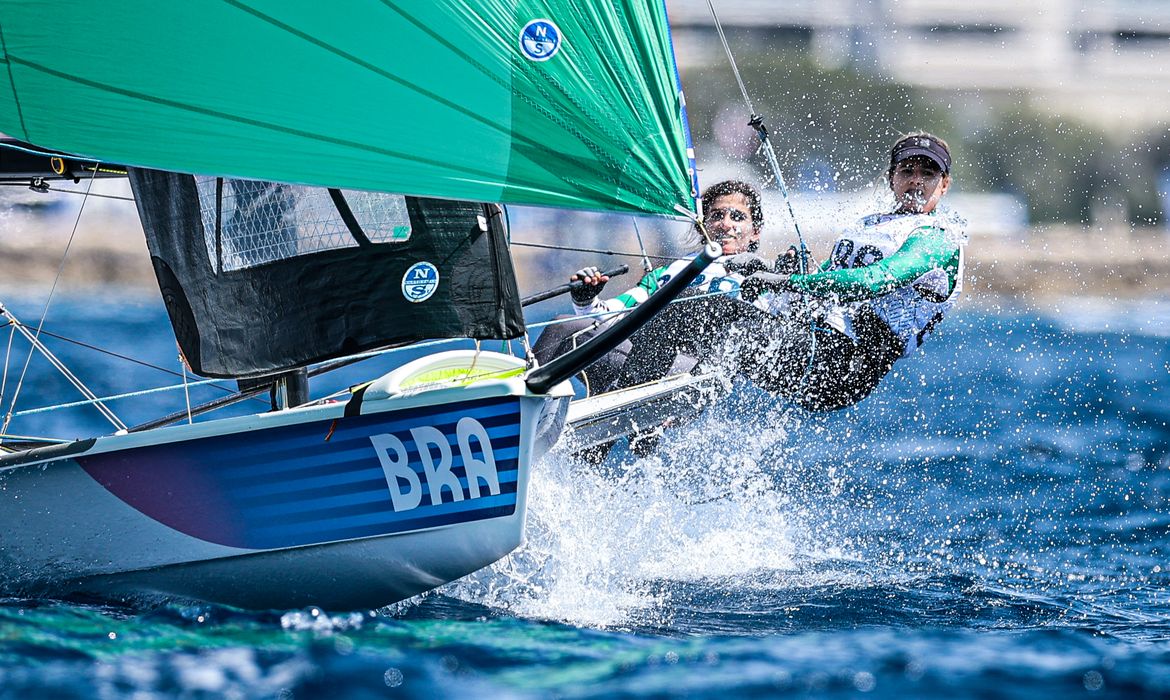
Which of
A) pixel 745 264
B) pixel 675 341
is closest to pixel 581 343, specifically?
pixel 675 341

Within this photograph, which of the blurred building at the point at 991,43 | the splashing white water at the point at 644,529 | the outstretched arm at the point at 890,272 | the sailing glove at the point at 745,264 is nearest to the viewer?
the splashing white water at the point at 644,529

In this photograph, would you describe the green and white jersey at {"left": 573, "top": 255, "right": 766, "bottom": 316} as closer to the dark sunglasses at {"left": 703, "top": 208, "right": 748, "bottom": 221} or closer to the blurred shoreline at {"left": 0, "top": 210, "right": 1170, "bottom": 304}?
the dark sunglasses at {"left": 703, "top": 208, "right": 748, "bottom": 221}

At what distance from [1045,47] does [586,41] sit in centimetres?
2341

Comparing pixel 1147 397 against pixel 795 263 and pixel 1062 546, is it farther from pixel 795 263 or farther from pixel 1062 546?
pixel 795 263

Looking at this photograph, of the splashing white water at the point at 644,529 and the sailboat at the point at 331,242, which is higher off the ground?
the sailboat at the point at 331,242

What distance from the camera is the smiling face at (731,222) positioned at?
5043mm

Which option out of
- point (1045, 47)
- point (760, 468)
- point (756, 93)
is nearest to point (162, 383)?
point (760, 468)

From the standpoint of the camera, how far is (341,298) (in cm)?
376

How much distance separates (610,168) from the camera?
11.7 ft

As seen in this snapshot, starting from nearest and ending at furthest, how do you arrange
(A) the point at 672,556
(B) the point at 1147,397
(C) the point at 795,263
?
(A) the point at 672,556 → (C) the point at 795,263 → (B) the point at 1147,397

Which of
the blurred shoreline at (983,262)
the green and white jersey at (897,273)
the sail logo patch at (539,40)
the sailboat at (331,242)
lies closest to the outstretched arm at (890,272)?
the green and white jersey at (897,273)

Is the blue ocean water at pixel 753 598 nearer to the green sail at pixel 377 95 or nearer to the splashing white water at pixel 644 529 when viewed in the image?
the splashing white water at pixel 644 529

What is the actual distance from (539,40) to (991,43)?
2347 centimetres

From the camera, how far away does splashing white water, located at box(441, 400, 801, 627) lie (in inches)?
151
